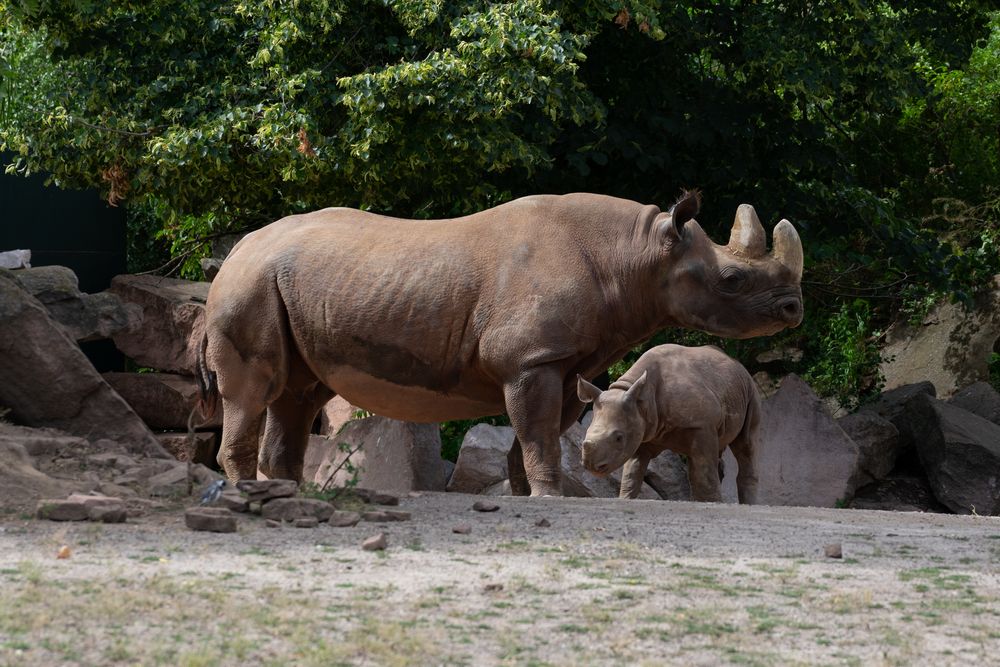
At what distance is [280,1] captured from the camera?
418 inches

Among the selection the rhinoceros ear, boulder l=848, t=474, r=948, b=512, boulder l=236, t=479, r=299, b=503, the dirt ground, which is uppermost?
the rhinoceros ear

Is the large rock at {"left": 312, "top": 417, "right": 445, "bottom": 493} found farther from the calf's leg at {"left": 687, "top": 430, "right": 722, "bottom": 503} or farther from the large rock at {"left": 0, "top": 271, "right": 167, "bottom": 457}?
the calf's leg at {"left": 687, "top": 430, "right": 722, "bottom": 503}

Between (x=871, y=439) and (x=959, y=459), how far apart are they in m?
0.84

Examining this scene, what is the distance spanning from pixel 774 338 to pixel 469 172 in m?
5.39

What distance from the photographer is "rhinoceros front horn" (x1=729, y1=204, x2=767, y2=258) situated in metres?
7.85

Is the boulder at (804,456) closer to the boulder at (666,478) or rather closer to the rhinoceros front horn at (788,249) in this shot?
the boulder at (666,478)

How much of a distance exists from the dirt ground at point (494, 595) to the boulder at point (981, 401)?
27.3 ft

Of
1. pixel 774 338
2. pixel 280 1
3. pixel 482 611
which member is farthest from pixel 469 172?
pixel 482 611

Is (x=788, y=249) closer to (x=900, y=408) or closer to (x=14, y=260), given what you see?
(x=900, y=408)

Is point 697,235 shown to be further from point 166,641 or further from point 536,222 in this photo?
point 166,641

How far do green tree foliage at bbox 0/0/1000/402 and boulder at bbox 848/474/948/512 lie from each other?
1829 mm

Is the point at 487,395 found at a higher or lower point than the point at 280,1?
lower

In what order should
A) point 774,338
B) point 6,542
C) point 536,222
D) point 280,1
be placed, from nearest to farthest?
point 6,542 → point 536,222 → point 280,1 → point 774,338

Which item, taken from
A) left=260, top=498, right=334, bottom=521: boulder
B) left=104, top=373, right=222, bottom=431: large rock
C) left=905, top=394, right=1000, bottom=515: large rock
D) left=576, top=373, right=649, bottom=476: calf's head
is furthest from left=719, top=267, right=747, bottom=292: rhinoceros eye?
left=104, top=373, right=222, bottom=431: large rock
